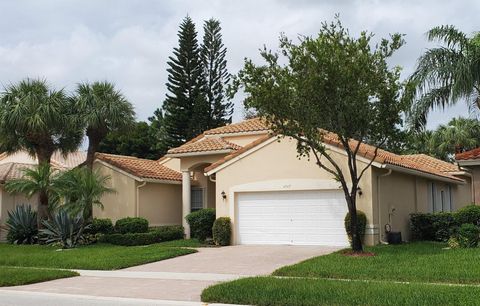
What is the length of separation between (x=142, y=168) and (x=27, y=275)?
1340 centimetres

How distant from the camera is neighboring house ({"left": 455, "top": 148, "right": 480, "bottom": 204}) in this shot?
62.3 ft

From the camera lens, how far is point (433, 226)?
20672 millimetres

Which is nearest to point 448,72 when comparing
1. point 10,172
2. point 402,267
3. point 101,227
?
point 402,267

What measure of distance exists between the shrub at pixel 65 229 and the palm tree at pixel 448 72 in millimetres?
13743

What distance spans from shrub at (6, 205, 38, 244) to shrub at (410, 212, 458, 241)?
52.4ft

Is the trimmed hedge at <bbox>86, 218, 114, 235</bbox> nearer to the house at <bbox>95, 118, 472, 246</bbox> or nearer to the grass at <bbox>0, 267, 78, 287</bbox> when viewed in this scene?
the house at <bbox>95, 118, 472, 246</bbox>

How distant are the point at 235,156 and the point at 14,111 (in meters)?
9.60

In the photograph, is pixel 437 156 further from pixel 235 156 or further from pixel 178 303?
pixel 178 303

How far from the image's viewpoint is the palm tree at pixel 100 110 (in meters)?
24.4

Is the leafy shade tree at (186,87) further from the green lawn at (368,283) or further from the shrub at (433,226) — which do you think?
the green lawn at (368,283)

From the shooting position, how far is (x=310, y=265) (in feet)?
45.8

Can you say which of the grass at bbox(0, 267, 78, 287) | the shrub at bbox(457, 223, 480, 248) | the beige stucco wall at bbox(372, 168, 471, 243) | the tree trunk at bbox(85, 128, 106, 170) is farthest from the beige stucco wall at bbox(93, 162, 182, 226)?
the shrub at bbox(457, 223, 480, 248)

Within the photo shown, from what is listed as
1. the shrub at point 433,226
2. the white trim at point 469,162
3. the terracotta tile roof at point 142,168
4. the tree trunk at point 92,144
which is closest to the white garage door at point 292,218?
the shrub at point 433,226

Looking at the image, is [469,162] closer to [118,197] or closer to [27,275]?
[27,275]
